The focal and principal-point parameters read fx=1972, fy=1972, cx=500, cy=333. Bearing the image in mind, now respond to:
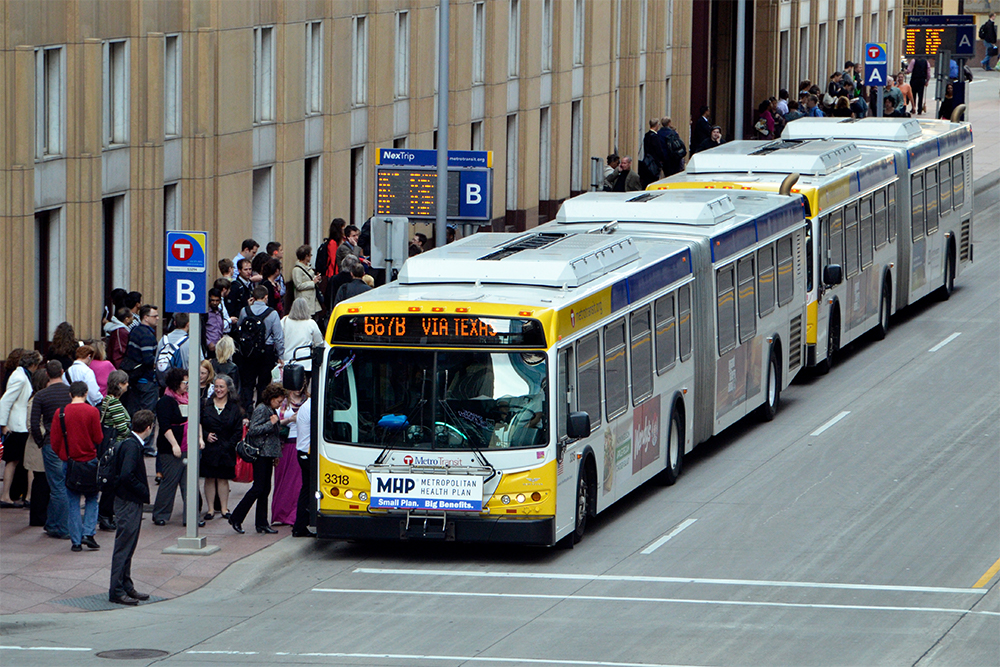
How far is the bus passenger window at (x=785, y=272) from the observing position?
83.0 ft

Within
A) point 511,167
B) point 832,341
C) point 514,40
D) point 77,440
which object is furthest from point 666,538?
point 514,40

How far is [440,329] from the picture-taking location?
1728 centimetres

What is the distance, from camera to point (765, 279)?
2458cm

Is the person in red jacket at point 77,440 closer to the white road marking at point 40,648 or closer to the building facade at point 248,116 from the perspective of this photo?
the white road marking at point 40,648

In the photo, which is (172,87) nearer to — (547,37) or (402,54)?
(402,54)

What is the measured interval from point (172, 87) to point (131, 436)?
1052cm

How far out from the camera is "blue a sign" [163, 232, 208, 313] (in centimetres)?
1752

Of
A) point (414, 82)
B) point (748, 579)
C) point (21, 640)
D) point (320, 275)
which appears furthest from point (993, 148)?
point (21, 640)

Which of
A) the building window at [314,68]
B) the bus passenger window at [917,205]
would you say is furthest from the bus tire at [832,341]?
the building window at [314,68]

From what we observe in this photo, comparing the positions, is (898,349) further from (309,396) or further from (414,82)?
(309,396)

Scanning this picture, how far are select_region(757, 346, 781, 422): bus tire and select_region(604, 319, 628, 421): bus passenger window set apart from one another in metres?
5.74

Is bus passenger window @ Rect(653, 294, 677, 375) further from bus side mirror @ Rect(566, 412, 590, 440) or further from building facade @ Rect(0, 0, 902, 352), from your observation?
building facade @ Rect(0, 0, 902, 352)

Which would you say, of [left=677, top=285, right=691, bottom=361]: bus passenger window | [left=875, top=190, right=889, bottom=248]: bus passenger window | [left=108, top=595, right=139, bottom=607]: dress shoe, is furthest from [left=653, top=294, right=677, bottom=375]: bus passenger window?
[left=875, top=190, right=889, bottom=248]: bus passenger window

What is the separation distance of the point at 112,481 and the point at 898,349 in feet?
54.9
